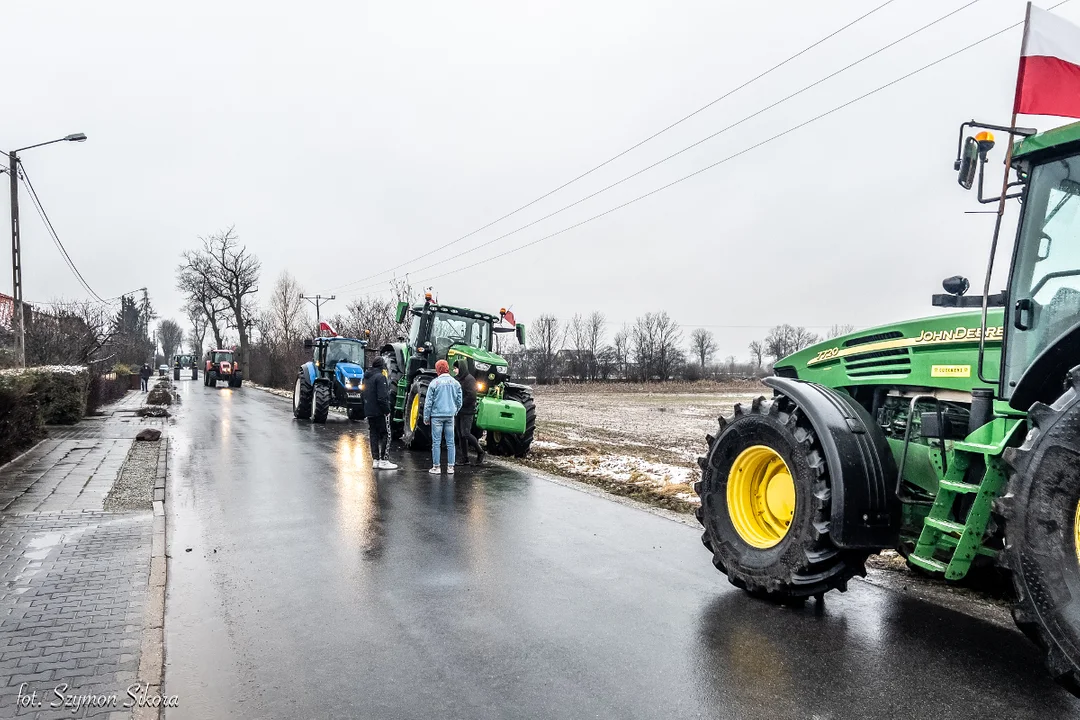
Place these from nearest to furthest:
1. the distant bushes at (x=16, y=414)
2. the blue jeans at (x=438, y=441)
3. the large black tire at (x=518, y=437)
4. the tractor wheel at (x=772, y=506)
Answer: the tractor wheel at (x=772, y=506) < the distant bushes at (x=16, y=414) < the blue jeans at (x=438, y=441) < the large black tire at (x=518, y=437)

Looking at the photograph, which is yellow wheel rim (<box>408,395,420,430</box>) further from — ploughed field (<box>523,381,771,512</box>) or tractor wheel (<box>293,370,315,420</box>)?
tractor wheel (<box>293,370,315,420</box>)

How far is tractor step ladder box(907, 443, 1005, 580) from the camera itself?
149 inches

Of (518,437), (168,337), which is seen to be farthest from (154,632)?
(168,337)

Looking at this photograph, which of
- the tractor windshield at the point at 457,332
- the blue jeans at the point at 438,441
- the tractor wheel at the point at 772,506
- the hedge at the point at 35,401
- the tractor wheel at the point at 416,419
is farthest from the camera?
the tractor windshield at the point at 457,332

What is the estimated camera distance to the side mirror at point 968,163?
12.5 ft

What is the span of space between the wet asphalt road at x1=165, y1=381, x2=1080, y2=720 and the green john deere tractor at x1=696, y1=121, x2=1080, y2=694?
1.64 feet

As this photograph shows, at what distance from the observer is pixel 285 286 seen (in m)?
59.9

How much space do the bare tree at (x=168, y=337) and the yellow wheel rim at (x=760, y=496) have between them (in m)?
121

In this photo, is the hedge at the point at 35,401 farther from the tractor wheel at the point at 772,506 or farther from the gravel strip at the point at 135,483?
the tractor wheel at the point at 772,506

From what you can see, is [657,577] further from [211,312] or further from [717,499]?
[211,312]

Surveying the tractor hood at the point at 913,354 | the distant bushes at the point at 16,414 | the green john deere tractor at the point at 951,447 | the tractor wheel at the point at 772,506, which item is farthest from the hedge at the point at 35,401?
the tractor hood at the point at 913,354

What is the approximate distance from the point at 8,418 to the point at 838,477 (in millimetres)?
11584

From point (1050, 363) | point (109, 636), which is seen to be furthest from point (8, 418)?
point (1050, 363)

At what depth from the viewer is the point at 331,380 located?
21.2 meters
